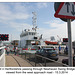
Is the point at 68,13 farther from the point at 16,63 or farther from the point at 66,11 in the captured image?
the point at 16,63

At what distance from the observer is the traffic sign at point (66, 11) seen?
2606 millimetres

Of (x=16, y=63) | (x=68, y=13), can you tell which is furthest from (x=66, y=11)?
(x=16, y=63)

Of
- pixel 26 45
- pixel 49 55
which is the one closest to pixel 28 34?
pixel 26 45

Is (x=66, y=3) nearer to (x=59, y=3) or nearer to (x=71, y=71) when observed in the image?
(x=59, y=3)

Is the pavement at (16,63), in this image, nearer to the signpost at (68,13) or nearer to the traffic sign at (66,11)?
the signpost at (68,13)

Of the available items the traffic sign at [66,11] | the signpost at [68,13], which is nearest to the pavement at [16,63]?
the signpost at [68,13]

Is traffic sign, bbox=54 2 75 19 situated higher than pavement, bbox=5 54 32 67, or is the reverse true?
traffic sign, bbox=54 2 75 19

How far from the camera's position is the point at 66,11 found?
105 inches

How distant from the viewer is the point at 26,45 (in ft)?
96.5

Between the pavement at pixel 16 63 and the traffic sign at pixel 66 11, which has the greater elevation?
the traffic sign at pixel 66 11

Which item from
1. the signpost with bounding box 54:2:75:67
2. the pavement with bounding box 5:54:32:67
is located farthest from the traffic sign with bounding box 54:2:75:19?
the pavement with bounding box 5:54:32:67

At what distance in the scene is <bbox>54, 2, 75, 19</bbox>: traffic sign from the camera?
2.61 m

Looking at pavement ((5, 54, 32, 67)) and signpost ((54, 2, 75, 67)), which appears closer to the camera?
signpost ((54, 2, 75, 67))

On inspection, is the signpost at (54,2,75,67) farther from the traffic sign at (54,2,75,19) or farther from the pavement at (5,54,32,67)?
the pavement at (5,54,32,67)
